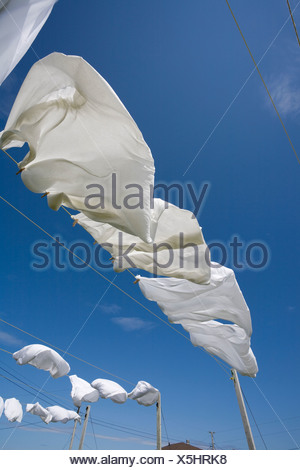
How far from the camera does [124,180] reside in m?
1.95

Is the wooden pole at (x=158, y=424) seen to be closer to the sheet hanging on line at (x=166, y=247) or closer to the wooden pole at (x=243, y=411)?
the wooden pole at (x=243, y=411)

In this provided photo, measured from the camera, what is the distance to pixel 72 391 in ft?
28.3

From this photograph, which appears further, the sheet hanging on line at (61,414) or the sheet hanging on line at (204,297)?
the sheet hanging on line at (61,414)

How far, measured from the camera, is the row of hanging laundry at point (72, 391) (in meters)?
6.20

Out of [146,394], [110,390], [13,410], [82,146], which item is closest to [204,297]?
[82,146]

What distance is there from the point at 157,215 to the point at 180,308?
6.93ft

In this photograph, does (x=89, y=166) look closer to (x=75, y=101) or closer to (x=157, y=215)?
(x=75, y=101)

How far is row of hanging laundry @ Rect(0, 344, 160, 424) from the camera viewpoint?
20.4ft

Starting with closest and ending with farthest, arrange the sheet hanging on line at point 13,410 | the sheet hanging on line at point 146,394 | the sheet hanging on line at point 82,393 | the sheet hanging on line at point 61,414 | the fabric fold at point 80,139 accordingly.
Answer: the fabric fold at point 80,139, the sheet hanging on line at point 146,394, the sheet hanging on line at point 82,393, the sheet hanging on line at point 13,410, the sheet hanging on line at point 61,414

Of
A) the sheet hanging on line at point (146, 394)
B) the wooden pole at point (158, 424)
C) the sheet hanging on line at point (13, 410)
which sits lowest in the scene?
the sheet hanging on line at point (13, 410)

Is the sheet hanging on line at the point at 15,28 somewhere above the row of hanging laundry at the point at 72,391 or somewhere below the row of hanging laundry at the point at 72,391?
above

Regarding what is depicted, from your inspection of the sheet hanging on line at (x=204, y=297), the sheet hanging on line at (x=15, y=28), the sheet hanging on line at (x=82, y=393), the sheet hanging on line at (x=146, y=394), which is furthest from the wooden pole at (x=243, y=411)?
the sheet hanging on line at (x=15, y=28)

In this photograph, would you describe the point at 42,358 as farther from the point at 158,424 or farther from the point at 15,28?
the point at 15,28

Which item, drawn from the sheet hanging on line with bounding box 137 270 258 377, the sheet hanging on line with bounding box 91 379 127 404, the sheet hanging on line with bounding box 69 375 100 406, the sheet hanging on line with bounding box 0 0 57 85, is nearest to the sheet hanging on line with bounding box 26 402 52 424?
the sheet hanging on line with bounding box 69 375 100 406
